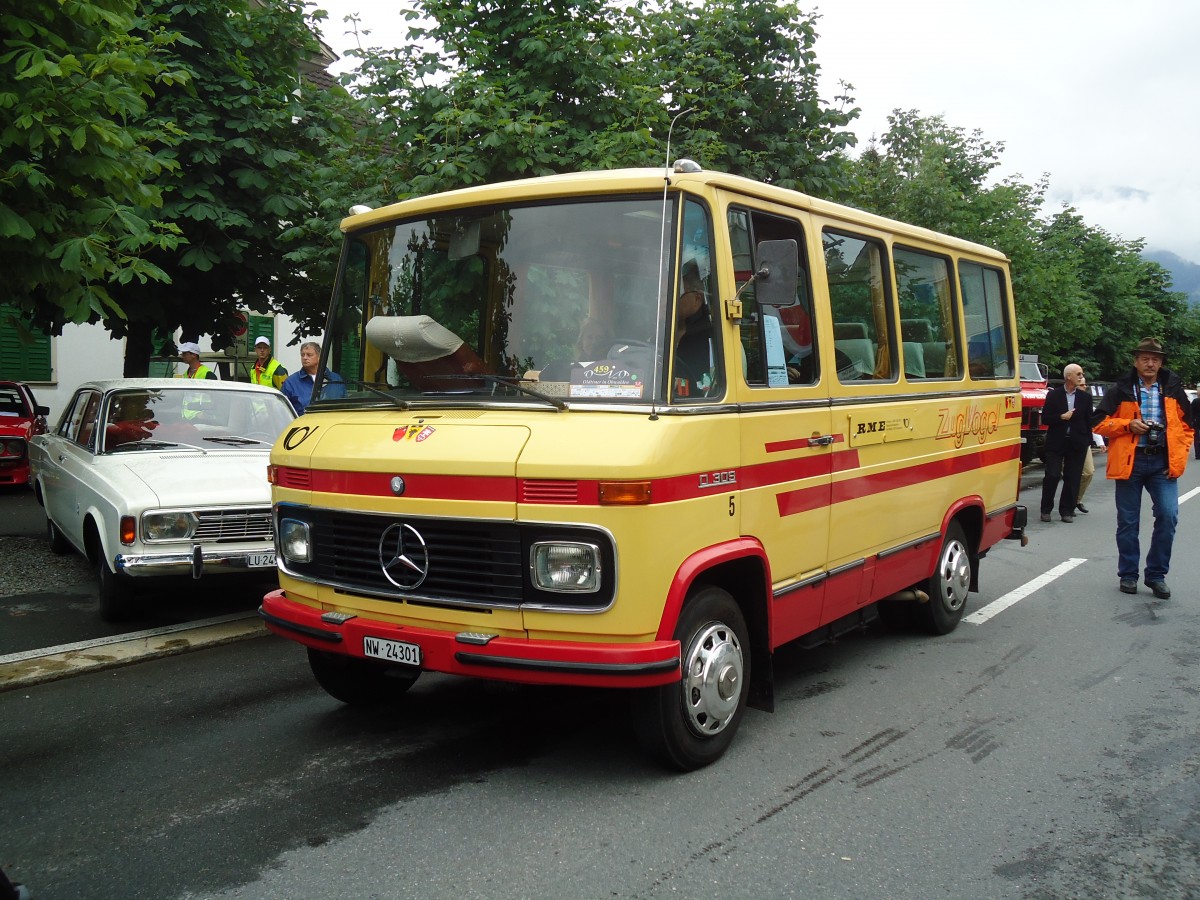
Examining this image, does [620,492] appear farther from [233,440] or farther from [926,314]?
[233,440]

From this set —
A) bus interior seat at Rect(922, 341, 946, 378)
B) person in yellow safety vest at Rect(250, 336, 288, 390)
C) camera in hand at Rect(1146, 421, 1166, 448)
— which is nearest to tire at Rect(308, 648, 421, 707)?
bus interior seat at Rect(922, 341, 946, 378)

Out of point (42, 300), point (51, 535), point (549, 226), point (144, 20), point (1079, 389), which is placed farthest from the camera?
point (1079, 389)

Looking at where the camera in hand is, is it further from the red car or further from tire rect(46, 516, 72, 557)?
the red car

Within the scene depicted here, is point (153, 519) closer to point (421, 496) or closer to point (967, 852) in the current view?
point (421, 496)

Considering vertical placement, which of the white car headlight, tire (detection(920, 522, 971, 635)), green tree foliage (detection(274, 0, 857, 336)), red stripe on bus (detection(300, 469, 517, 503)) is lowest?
tire (detection(920, 522, 971, 635))

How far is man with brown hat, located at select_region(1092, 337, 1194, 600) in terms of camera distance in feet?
27.2

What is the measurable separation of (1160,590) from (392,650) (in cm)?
658

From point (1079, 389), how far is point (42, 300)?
11.9 meters

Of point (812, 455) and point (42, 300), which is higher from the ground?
point (42, 300)

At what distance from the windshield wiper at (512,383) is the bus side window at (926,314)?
2.72m

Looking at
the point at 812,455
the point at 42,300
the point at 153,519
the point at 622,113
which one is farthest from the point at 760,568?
the point at 622,113

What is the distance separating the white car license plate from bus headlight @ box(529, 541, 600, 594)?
62 centimetres

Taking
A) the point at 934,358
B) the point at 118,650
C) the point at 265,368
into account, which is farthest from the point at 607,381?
the point at 265,368

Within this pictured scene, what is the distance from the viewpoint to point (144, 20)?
9547 millimetres
